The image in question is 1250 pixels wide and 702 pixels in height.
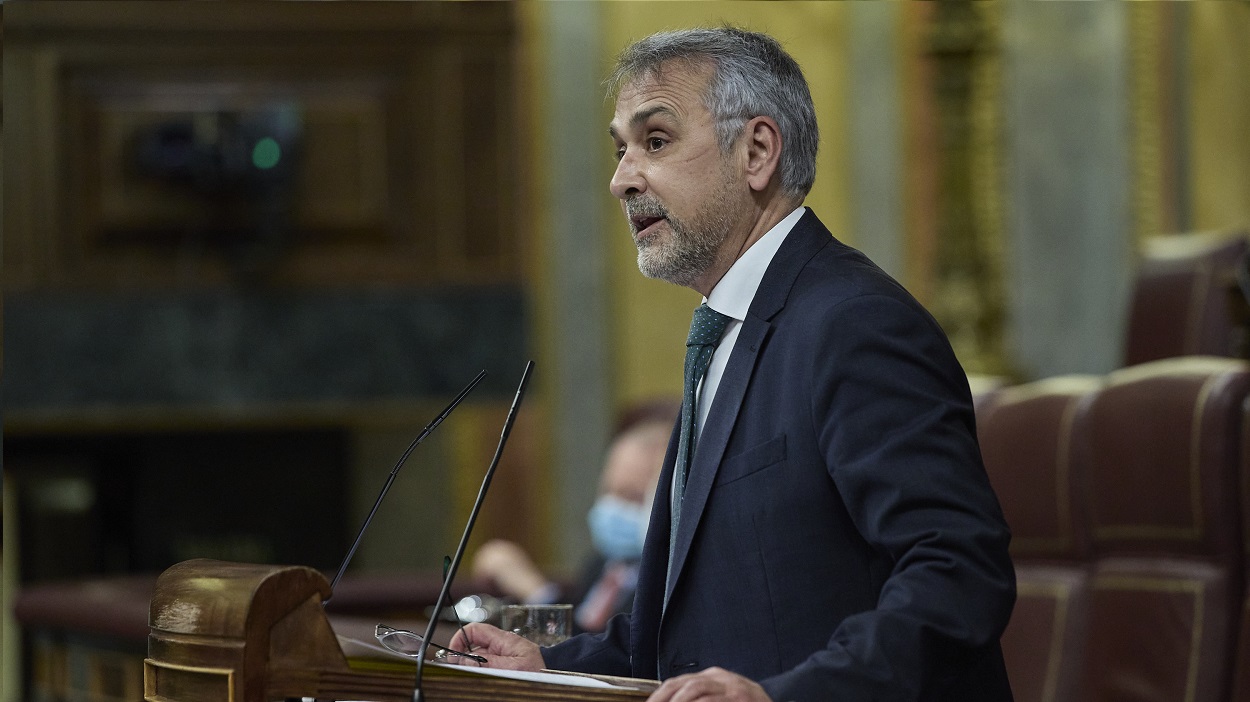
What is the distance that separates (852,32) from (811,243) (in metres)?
4.58

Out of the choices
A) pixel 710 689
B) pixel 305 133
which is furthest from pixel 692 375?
pixel 305 133

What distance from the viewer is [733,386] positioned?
1678 millimetres

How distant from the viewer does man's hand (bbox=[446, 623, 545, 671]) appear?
175 cm

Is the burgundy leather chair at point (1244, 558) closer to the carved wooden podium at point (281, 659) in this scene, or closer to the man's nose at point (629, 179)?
the man's nose at point (629, 179)

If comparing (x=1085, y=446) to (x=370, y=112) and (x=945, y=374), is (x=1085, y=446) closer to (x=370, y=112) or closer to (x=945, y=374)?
(x=945, y=374)

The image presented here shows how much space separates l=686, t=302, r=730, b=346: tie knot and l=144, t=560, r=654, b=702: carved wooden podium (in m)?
0.48

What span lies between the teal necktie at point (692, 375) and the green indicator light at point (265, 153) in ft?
14.9

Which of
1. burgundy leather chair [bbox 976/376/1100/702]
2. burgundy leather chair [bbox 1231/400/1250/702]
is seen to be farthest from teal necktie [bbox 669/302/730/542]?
burgundy leather chair [bbox 976/376/1100/702]

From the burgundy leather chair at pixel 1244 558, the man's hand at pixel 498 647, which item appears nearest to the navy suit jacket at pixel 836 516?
the man's hand at pixel 498 647

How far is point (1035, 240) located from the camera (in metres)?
5.91

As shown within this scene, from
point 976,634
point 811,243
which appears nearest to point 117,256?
point 811,243

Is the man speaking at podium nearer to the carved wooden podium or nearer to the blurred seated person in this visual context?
the carved wooden podium

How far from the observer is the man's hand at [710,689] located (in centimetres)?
129

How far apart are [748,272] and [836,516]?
35 cm
